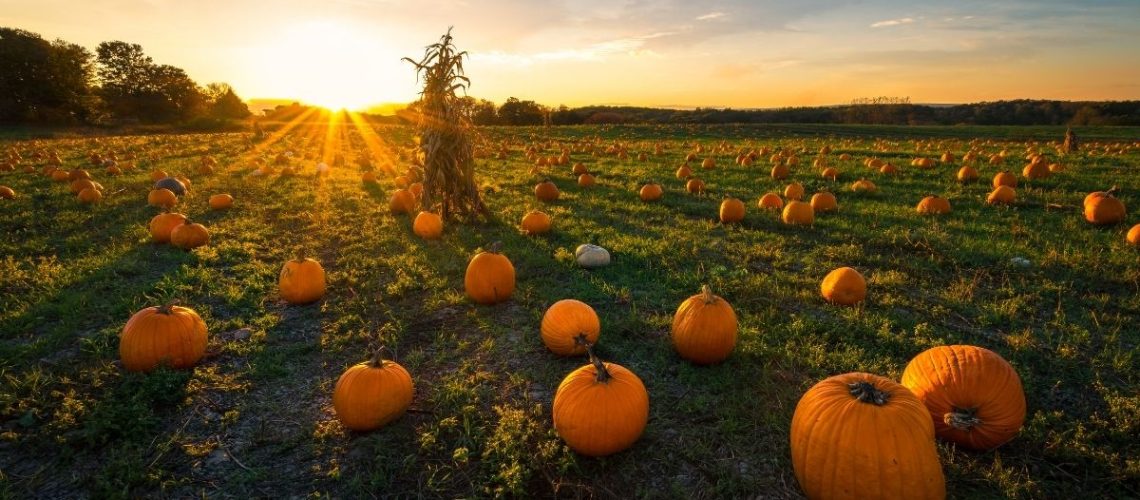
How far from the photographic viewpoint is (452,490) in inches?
133

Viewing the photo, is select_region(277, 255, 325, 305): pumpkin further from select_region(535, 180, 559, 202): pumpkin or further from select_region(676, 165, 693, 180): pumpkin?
select_region(676, 165, 693, 180): pumpkin

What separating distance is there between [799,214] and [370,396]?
299 inches

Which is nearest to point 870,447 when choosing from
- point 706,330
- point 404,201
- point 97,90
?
point 706,330

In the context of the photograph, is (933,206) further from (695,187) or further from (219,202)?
(219,202)

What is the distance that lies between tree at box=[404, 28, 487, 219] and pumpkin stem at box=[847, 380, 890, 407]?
7761 mm

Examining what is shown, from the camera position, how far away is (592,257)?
7.28m

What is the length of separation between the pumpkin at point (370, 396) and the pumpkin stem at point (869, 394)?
10.2 feet

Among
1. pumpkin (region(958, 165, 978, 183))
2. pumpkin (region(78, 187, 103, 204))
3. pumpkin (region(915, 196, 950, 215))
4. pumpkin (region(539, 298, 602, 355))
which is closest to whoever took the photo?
pumpkin (region(539, 298, 602, 355))

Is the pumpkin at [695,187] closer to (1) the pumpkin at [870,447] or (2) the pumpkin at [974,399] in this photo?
(2) the pumpkin at [974,399]

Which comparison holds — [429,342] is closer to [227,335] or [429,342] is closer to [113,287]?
[227,335]

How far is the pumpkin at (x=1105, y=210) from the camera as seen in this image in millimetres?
8141

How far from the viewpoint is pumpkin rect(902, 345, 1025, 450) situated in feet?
11.0

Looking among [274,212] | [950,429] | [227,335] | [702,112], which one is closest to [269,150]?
[274,212]

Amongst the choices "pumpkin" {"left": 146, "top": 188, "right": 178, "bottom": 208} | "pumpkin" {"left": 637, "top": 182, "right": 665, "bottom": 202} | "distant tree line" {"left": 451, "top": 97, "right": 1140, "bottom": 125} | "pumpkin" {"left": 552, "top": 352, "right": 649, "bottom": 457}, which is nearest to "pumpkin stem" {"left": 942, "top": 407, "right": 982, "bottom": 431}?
"pumpkin" {"left": 552, "top": 352, "right": 649, "bottom": 457}
